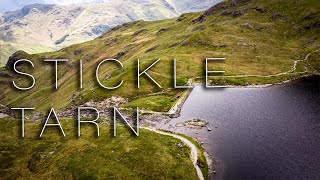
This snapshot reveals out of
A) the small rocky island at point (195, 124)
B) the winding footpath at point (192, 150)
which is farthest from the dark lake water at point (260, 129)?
the winding footpath at point (192, 150)

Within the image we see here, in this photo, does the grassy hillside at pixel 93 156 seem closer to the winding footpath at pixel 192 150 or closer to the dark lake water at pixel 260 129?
the winding footpath at pixel 192 150

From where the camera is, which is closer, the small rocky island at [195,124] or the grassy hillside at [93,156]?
the grassy hillside at [93,156]

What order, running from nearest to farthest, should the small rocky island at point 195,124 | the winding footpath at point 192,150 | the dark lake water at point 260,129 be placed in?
the dark lake water at point 260,129, the winding footpath at point 192,150, the small rocky island at point 195,124

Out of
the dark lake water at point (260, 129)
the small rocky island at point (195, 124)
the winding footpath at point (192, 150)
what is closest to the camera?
the dark lake water at point (260, 129)

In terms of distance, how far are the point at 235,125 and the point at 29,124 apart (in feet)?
216

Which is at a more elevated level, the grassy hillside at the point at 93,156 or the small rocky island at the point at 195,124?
the small rocky island at the point at 195,124

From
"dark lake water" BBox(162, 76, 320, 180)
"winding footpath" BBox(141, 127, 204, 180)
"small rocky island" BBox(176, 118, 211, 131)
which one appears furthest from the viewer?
"small rocky island" BBox(176, 118, 211, 131)

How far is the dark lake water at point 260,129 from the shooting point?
224 feet

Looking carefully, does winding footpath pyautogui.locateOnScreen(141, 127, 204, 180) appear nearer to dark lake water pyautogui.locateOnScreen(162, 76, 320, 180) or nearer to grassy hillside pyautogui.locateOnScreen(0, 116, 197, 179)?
grassy hillside pyautogui.locateOnScreen(0, 116, 197, 179)

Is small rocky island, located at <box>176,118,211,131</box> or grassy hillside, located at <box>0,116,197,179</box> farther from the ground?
small rocky island, located at <box>176,118,211,131</box>

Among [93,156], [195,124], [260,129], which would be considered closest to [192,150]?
[195,124]

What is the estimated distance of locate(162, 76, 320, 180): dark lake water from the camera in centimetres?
6831

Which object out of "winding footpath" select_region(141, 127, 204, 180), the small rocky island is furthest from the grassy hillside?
the small rocky island

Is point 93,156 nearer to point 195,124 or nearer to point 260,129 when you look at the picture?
point 195,124
